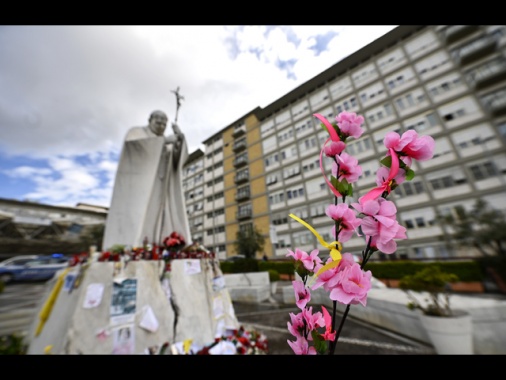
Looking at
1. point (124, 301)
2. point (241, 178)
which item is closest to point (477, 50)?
point (241, 178)

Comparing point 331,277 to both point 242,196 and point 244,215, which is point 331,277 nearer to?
point 244,215

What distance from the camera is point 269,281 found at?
10453 mm

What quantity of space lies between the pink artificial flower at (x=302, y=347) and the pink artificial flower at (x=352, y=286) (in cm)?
23

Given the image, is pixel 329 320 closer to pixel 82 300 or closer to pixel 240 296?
pixel 82 300

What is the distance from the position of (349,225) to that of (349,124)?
270mm

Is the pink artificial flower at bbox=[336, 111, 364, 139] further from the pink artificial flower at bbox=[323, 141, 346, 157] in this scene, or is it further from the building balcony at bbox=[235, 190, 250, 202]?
the building balcony at bbox=[235, 190, 250, 202]

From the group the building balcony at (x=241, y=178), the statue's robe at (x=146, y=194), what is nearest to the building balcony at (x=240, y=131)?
the building balcony at (x=241, y=178)

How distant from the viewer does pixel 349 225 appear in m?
0.53

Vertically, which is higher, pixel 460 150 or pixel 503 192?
pixel 460 150

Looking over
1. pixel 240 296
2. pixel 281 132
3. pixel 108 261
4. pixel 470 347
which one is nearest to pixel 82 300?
pixel 108 261

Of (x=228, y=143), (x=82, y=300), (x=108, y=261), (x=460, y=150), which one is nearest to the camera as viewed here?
(x=82, y=300)

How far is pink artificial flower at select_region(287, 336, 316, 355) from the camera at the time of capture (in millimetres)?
595

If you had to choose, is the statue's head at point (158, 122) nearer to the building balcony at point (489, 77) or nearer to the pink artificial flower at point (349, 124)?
the pink artificial flower at point (349, 124)
